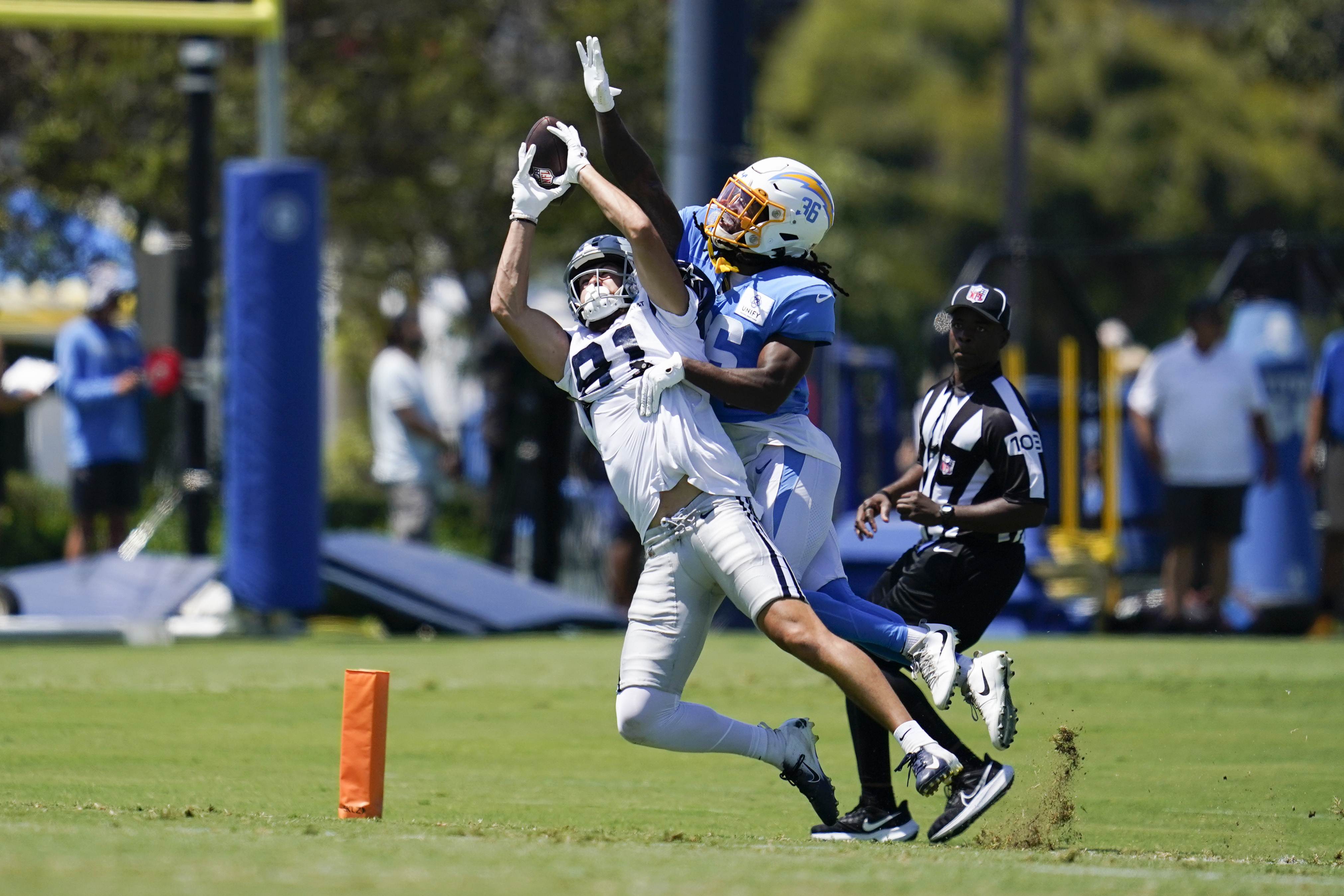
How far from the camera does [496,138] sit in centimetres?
2303

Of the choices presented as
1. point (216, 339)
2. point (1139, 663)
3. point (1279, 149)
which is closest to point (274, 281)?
point (216, 339)

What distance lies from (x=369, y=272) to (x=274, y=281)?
461 inches

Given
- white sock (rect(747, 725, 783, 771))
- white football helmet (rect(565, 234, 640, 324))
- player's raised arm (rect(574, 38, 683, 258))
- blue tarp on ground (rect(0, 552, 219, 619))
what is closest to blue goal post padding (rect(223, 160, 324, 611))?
blue tarp on ground (rect(0, 552, 219, 619))

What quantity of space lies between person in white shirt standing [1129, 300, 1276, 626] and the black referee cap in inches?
295

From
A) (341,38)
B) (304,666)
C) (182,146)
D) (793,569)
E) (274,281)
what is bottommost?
(304,666)

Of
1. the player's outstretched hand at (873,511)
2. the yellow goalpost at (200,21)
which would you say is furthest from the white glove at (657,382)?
the yellow goalpost at (200,21)

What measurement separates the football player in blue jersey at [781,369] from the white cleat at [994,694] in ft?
0.26

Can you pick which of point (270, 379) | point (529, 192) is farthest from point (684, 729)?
point (270, 379)

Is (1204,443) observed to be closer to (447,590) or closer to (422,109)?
(447,590)

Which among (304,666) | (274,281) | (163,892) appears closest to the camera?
(163,892)

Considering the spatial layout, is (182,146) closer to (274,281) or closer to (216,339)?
(216,339)

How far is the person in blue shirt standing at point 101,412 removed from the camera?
13297 mm

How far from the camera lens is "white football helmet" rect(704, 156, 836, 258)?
607cm

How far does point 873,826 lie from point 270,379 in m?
8.15
